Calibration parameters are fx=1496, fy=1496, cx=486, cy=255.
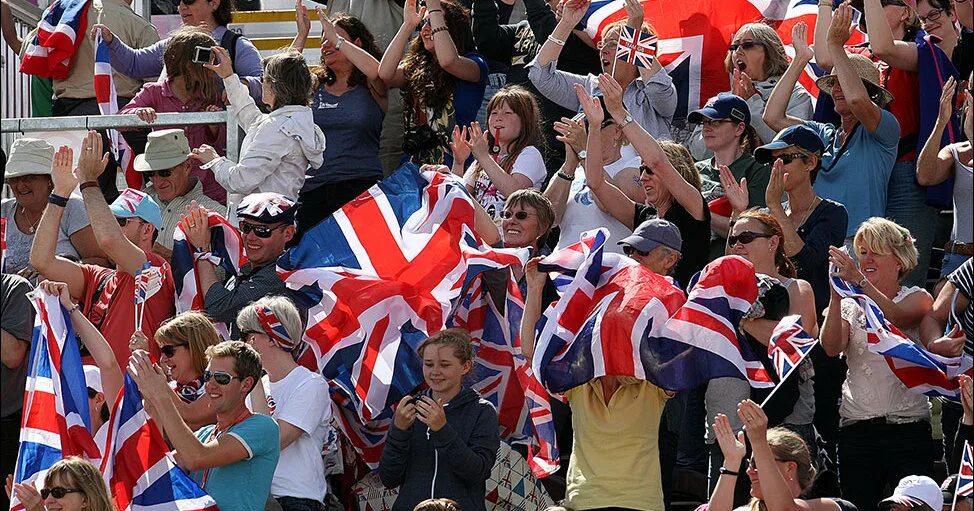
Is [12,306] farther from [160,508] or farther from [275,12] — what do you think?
[275,12]

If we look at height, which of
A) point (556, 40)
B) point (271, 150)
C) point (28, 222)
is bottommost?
point (28, 222)

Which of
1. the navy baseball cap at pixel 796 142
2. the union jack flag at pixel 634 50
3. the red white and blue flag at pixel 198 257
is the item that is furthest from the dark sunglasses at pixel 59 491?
the union jack flag at pixel 634 50

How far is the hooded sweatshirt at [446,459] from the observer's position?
22.8ft

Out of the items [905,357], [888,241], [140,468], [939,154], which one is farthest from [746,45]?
[140,468]

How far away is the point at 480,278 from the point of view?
8.27 meters

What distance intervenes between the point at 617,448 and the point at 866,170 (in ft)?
9.21

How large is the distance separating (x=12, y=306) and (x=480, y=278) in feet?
8.10

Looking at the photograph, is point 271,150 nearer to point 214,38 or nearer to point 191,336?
point 214,38

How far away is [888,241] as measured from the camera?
7.36m

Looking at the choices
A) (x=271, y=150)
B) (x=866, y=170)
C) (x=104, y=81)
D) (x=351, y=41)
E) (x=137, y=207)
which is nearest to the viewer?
(x=137, y=207)

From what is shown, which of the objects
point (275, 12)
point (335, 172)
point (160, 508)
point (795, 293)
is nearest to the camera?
point (160, 508)

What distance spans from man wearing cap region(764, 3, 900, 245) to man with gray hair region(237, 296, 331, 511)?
10.8 ft

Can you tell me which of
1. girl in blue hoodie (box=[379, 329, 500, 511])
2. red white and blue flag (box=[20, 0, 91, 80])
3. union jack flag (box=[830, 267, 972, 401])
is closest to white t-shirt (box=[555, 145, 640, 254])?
girl in blue hoodie (box=[379, 329, 500, 511])

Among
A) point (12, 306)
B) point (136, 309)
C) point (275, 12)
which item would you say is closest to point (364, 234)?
point (136, 309)
